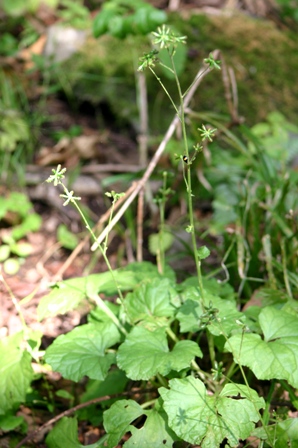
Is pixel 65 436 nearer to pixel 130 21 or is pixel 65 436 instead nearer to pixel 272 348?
pixel 272 348

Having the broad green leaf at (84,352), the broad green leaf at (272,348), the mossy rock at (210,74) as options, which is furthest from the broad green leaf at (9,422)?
the mossy rock at (210,74)

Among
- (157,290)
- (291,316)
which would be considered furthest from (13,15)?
(291,316)

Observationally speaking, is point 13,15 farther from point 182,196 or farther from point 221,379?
point 221,379

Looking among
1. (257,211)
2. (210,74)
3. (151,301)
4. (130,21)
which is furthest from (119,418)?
Answer: (210,74)

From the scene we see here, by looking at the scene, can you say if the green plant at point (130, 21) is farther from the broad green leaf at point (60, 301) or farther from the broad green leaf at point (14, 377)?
the broad green leaf at point (14, 377)

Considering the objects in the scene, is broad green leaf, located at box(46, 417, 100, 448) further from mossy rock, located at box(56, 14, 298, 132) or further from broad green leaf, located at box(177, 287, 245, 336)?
mossy rock, located at box(56, 14, 298, 132)

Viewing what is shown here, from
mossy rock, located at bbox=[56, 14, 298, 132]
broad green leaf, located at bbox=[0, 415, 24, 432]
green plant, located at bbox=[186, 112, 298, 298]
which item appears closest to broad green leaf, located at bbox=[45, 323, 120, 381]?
broad green leaf, located at bbox=[0, 415, 24, 432]
